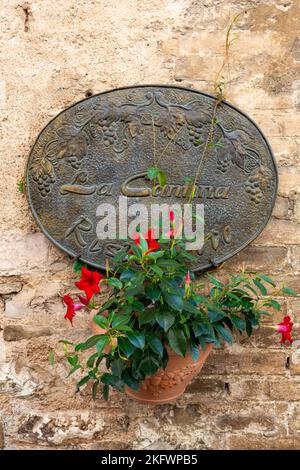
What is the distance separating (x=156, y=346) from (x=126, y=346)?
10 cm

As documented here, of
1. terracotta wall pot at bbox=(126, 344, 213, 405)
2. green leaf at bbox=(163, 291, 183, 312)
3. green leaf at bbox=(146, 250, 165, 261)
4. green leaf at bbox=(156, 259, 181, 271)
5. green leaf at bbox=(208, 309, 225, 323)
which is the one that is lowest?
terracotta wall pot at bbox=(126, 344, 213, 405)

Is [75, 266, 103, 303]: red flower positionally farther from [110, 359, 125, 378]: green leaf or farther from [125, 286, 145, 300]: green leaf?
[110, 359, 125, 378]: green leaf

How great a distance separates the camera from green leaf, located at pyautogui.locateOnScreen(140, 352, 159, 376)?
170 cm

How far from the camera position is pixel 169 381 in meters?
1.88

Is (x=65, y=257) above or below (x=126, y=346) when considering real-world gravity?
above

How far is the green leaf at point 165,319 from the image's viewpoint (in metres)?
1.63

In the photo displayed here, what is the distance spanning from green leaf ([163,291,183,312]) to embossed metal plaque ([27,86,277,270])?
44 centimetres

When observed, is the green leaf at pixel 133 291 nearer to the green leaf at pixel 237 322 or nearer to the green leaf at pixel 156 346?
the green leaf at pixel 156 346

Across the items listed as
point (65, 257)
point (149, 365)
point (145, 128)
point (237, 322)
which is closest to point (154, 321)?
point (149, 365)

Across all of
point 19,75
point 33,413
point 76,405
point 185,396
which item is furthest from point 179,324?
point 19,75

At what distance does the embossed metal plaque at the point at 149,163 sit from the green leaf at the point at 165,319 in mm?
449

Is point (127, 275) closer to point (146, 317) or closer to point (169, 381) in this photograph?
point (146, 317)

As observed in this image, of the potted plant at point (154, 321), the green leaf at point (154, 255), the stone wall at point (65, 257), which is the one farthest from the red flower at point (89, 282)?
the stone wall at point (65, 257)

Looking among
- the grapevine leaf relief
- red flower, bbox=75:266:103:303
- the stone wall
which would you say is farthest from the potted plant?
the grapevine leaf relief
